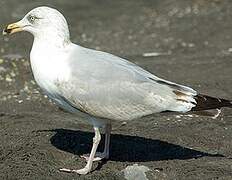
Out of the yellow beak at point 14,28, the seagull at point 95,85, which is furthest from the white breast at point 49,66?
the yellow beak at point 14,28

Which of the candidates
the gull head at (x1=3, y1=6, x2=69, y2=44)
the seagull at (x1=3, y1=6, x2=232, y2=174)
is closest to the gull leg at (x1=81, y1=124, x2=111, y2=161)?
the seagull at (x1=3, y1=6, x2=232, y2=174)

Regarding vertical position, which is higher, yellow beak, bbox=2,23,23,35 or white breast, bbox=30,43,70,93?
yellow beak, bbox=2,23,23,35

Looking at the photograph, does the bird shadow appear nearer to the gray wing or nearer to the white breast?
the gray wing

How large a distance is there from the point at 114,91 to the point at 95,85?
185mm

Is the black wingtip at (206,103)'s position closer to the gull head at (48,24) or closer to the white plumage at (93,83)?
the white plumage at (93,83)

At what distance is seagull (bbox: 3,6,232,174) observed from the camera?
5781 millimetres

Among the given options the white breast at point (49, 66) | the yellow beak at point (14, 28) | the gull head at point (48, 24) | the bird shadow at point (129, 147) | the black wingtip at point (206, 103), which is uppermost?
the gull head at point (48, 24)

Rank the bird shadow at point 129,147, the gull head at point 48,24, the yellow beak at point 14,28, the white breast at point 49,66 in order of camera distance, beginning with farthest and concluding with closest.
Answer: the bird shadow at point 129,147
the yellow beak at point 14,28
the gull head at point 48,24
the white breast at point 49,66

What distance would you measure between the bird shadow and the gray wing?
0.74 metres

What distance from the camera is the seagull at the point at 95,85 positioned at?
228 inches

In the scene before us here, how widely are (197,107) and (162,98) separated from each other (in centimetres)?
34

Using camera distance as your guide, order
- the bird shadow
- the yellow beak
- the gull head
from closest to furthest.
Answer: the gull head < the yellow beak < the bird shadow

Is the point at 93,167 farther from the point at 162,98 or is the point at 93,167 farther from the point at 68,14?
the point at 68,14

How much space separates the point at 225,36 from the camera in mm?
13398
